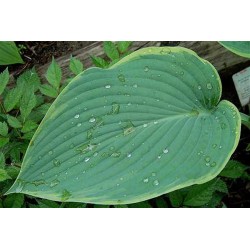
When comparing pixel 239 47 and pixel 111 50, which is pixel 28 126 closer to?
pixel 111 50

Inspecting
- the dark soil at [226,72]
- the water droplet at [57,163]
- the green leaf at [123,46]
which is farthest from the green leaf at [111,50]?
the water droplet at [57,163]

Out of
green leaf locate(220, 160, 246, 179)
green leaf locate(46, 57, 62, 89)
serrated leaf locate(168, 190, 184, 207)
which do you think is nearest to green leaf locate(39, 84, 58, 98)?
green leaf locate(46, 57, 62, 89)

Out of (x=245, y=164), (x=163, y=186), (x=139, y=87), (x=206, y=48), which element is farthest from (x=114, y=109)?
(x=245, y=164)

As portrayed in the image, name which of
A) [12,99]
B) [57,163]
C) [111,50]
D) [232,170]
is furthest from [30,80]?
[232,170]

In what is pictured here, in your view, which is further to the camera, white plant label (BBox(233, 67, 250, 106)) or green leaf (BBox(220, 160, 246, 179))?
white plant label (BBox(233, 67, 250, 106))

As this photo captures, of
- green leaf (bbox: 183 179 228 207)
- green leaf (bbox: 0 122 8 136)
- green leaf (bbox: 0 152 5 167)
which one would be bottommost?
green leaf (bbox: 183 179 228 207)

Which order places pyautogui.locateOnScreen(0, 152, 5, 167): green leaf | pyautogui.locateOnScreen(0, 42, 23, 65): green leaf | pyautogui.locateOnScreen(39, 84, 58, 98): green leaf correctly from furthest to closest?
pyautogui.locateOnScreen(0, 42, 23, 65): green leaf < pyautogui.locateOnScreen(39, 84, 58, 98): green leaf < pyautogui.locateOnScreen(0, 152, 5, 167): green leaf

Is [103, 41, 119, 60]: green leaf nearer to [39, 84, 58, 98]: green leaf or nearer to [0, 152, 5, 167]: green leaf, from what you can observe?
[39, 84, 58, 98]: green leaf

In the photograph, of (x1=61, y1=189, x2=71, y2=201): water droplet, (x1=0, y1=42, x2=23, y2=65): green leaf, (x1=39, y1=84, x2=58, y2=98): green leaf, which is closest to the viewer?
(x1=61, y1=189, x2=71, y2=201): water droplet

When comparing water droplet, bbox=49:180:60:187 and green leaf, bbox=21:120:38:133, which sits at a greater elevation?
green leaf, bbox=21:120:38:133
